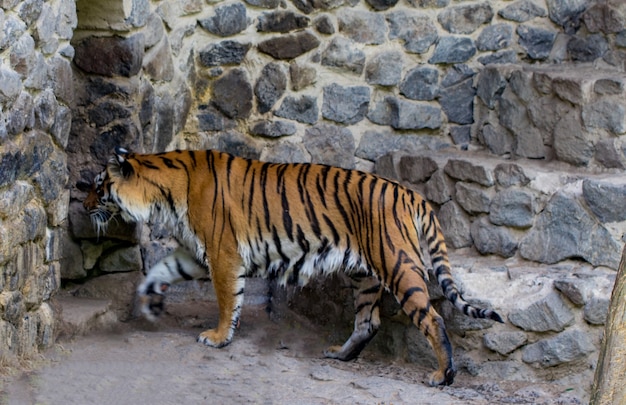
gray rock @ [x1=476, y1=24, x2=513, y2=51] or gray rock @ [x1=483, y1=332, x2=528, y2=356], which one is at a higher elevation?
gray rock @ [x1=476, y1=24, x2=513, y2=51]

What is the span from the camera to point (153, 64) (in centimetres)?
688

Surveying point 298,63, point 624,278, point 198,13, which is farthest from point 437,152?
point 624,278

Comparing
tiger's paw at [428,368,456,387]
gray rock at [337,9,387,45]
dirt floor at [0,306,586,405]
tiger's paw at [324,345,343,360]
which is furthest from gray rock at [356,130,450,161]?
tiger's paw at [428,368,456,387]

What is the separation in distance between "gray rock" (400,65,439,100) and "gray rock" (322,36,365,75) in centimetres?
40

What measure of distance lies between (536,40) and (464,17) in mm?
602

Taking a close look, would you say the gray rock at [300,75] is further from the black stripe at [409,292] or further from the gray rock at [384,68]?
the black stripe at [409,292]

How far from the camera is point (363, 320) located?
6574mm

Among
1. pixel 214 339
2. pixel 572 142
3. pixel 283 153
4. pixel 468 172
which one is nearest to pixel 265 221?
pixel 214 339

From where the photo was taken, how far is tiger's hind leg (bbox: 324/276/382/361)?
21.4ft

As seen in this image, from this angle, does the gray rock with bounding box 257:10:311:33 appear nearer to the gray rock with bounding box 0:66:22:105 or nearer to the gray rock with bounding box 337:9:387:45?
the gray rock with bounding box 337:9:387:45

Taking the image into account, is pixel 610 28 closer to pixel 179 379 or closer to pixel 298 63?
pixel 298 63

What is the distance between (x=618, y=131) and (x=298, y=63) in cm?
244

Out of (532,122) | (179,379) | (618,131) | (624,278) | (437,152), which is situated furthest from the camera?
(437,152)

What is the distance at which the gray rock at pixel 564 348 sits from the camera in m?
6.23
